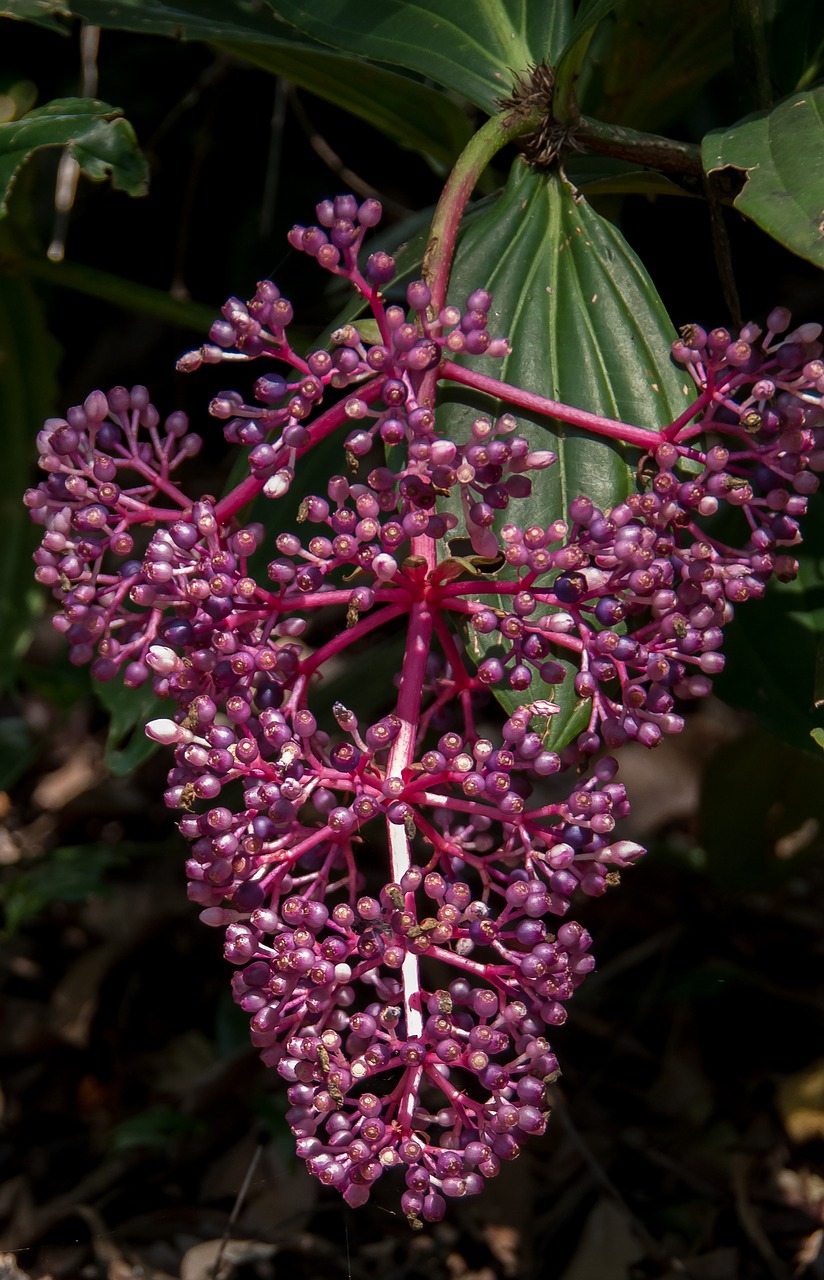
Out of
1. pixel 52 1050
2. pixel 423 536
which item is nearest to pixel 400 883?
pixel 423 536

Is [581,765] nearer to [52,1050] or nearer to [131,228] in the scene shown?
[52,1050]

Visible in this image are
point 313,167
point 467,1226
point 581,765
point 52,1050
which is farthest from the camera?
point 313,167

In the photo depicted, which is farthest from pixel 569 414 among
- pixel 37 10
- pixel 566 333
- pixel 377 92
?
pixel 37 10

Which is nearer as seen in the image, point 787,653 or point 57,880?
point 787,653

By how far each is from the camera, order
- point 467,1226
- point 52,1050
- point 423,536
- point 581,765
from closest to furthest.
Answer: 1. point 423,536
2. point 581,765
3. point 467,1226
4. point 52,1050

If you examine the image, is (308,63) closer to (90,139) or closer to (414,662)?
(90,139)
